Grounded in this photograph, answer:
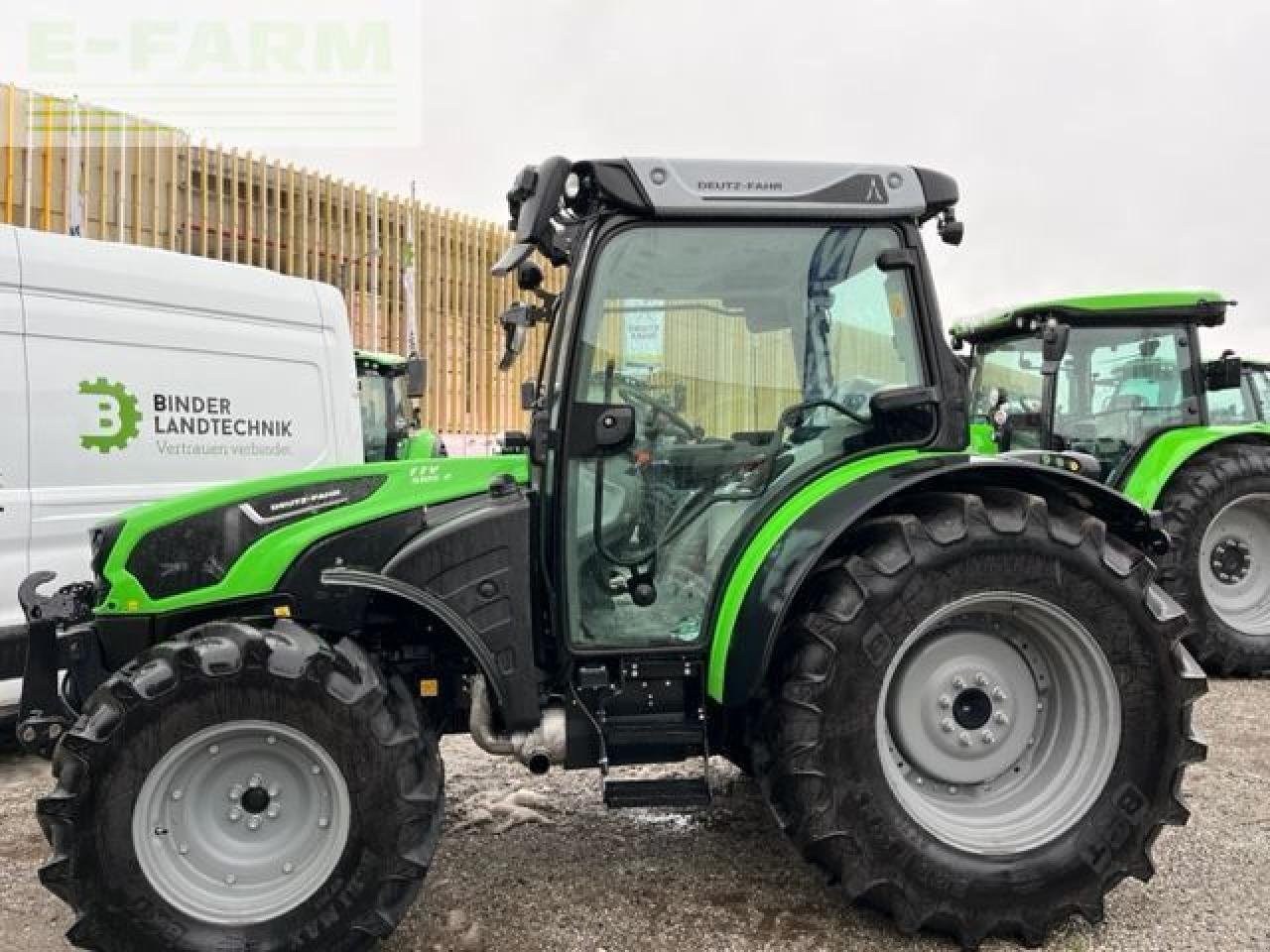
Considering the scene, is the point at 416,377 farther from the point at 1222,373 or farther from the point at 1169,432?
the point at 1222,373

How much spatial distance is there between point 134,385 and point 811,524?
3.87 m

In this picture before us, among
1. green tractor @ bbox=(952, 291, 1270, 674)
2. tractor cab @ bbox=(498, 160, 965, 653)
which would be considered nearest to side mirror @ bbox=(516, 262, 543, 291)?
tractor cab @ bbox=(498, 160, 965, 653)

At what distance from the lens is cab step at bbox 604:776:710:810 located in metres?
2.90

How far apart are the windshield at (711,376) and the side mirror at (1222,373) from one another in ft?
16.2

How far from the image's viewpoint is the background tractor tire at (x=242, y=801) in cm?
251

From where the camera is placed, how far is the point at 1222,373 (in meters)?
6.84

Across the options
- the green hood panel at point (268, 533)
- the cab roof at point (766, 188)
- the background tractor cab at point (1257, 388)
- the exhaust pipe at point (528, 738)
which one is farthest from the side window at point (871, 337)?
the background tractor cab at point (1257, 388)

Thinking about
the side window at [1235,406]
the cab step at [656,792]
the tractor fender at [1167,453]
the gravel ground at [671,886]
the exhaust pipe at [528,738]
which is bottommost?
the gravel ground at [671,886]

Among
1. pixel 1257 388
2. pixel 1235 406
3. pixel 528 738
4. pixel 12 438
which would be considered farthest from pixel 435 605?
pixel 1257 388

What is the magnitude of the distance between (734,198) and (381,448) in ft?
23.1

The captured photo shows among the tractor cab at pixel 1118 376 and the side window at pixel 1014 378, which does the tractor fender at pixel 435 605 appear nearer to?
the tractor cab at pixel 1118 376

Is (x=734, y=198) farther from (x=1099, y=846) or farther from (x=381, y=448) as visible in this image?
(x=381, y=448)

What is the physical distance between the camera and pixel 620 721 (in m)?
3.00

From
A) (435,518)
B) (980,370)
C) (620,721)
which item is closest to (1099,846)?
(620,721)
